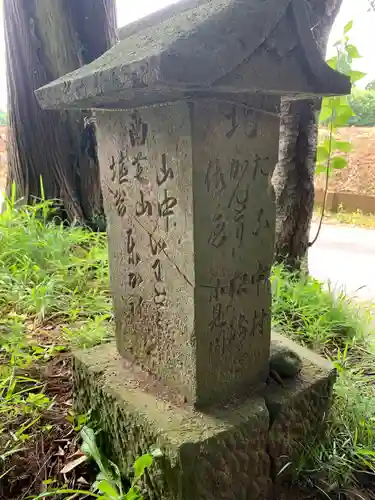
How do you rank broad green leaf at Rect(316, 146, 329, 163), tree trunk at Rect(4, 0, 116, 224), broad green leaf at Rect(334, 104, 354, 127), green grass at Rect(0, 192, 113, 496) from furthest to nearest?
tree trunk at Rect(4, 0, 116, 224) → broad green leaf at Rect(316, 146, 329, 163) → broad green leaf at Rect(334, 104, 354, 127) → green grass at Rect(0, 192, 113, 496)

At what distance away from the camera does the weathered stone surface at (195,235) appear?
1056 millimetres

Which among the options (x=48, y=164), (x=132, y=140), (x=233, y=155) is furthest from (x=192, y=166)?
(x=48, y=164)

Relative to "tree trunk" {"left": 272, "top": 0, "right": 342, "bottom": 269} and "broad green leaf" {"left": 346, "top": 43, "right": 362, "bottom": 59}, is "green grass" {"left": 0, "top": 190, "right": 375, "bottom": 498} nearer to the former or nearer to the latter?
"tree trunk" {"left": 272, "top": 0, "right": 342, "bottom": 269}

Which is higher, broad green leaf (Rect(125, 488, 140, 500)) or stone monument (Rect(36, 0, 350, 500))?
stone monument (Rect(36, 0, 350, 500))

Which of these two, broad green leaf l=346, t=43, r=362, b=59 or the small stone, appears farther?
broad green leaf l=346, t=43, r=362, b=59

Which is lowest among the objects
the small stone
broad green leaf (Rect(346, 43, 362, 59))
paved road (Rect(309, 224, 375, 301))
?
paved road (Rect(309, 224, 375, 301))

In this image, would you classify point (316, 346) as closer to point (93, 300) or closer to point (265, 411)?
point (265, 411)

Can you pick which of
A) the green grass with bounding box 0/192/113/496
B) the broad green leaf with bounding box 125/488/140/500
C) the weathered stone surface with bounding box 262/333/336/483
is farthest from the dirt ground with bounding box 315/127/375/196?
the broad green leaf with bounding box 125/488/140/500

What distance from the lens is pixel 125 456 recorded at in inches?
51.2

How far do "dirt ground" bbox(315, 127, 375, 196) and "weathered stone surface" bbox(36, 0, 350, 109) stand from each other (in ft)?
23.9

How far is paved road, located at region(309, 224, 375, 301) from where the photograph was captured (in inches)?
149

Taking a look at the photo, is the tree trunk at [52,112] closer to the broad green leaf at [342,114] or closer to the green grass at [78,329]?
the green grass at [78,329]

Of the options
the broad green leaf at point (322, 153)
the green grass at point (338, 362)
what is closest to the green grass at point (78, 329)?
the green grass at point (338, 362)

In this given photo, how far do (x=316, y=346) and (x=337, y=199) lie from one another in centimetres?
633
